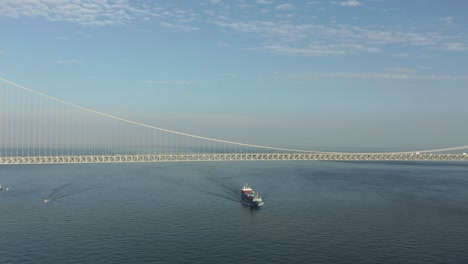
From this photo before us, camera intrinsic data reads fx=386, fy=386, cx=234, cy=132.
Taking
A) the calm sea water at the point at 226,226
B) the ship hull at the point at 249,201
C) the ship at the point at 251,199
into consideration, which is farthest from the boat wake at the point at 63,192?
the ship at the point at 251,199

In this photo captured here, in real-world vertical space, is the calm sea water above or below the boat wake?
below

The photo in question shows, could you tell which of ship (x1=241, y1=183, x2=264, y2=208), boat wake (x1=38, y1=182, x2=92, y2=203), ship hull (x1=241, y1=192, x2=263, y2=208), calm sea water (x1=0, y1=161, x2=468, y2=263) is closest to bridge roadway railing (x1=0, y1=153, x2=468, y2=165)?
boat wake (x1=38, y1=182, x2=92, y2=203)

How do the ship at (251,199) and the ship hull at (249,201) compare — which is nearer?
the ship hull at (249,201)

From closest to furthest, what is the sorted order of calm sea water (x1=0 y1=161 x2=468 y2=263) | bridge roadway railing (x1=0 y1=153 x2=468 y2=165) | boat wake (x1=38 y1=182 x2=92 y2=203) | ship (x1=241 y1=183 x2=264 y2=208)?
calm sea water (x1=0 y1=161 x2=468 y2=263)
ship (x1=241 y1=183 x2=264 y2=208)
boat wake (x1=38 y1=182 x2=92 y2=203)
bridge roadway railing (x1=0 y1=153 x2=468 y2=165)

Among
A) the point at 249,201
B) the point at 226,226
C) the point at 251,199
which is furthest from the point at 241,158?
the point at 226,226

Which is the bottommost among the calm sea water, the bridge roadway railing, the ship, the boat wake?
the calm sea water

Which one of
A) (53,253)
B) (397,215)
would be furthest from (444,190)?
(53,253)

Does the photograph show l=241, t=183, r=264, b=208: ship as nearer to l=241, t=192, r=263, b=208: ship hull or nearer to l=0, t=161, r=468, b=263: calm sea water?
l=241, t=192, r=263, b=208: ship hull

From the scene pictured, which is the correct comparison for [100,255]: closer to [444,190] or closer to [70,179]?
[70,179]

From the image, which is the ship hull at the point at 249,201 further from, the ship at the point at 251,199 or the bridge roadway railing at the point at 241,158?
the bridge roadway railing at the point at 241,158
